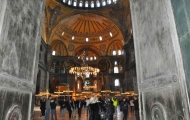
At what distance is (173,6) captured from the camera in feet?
9.39

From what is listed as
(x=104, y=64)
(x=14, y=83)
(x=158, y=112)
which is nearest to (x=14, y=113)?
(x=14, y=83)

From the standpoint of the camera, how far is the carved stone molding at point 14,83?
8.81 feet

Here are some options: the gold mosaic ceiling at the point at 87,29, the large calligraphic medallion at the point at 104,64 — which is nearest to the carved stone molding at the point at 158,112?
the gold mosaic ceiling at the point at 87,29

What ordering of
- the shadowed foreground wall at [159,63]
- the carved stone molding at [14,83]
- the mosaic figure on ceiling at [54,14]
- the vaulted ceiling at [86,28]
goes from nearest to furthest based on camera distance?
the shadowed foreground wall at [159,63] → the carved stone molding at [14,83] → the mosaic figure on ceiling at [54,14] → the vaulted ceiling at [86,28]

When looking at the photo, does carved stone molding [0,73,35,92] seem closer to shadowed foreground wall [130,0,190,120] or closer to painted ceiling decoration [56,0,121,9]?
shadowed foreground wall [130,0,190,120]

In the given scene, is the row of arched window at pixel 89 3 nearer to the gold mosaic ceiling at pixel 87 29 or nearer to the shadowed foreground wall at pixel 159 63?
the gold mosaic ceiling at pixel 87 29

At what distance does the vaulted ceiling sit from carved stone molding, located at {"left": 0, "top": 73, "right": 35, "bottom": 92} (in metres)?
17.7

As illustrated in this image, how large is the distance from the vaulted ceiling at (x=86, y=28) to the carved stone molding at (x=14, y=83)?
17.7 meters

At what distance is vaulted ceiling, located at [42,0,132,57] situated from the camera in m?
20.7

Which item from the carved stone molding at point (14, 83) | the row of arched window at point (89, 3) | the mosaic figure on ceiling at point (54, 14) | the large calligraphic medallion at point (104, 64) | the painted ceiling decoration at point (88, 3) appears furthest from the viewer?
the large calligraphic medallion at point (104, 64)

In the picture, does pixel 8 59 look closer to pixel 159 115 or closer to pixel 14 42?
pixel 14 42

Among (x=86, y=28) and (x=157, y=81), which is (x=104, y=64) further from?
(x=157, y=81)

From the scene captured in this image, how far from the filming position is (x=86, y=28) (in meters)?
26.7

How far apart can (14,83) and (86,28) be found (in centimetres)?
2452
